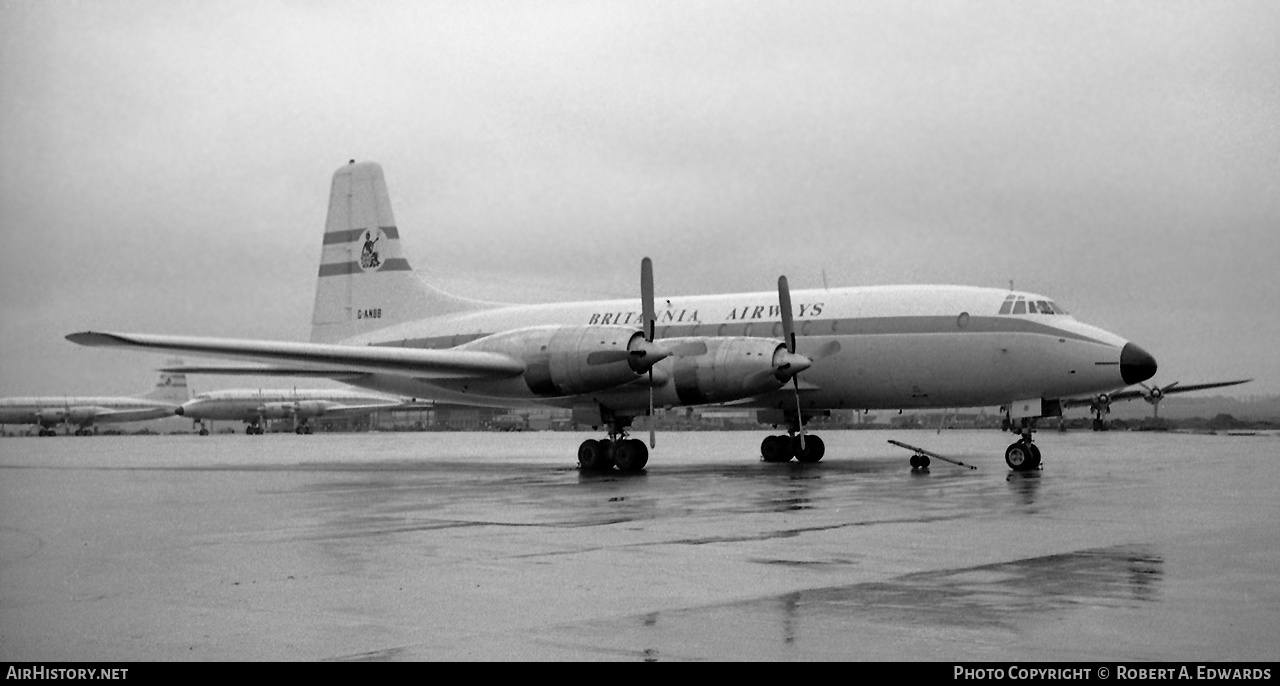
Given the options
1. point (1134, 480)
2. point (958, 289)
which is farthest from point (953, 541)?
point (958, 289)

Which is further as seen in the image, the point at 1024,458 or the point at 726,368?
the point at 726,368

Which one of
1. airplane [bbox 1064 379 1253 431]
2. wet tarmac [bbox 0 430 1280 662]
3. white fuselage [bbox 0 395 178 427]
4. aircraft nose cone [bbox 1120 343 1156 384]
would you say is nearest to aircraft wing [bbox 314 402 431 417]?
white fuselage [bbox 0 395 178 427]

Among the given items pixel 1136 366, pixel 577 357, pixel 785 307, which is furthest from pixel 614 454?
pixel 1136 366

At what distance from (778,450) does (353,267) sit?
1611 cm

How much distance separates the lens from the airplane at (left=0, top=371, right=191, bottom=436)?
103 meters

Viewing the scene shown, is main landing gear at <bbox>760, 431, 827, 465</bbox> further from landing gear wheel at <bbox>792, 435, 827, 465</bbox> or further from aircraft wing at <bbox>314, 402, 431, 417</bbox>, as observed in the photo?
aircraft wing at <bbox>314, 402, 431, 417</bbox>

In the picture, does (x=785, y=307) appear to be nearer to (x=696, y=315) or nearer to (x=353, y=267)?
(x=696, y=315)

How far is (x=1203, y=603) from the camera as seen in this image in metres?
8.80

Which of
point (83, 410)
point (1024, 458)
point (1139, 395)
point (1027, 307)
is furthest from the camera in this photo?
point (83, 410)

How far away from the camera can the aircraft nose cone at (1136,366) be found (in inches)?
1094

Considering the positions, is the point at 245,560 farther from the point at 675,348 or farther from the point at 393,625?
the point at 675,348

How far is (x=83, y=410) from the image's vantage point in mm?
106250

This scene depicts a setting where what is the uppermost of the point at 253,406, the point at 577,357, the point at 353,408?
the point at 253,406

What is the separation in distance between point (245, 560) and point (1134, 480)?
1715 centimetres
